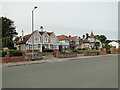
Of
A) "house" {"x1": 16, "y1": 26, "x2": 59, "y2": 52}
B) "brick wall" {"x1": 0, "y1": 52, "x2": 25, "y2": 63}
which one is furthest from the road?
"house" {"x1": 16, "y1": 26, "x2": 59, "y2": 52}

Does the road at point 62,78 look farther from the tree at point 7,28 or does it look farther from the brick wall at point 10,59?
the tree at point 7,28

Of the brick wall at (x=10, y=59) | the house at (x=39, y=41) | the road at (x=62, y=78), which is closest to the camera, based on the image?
the road at (x=62, y=78)

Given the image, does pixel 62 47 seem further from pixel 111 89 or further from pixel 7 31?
pixel 111 89

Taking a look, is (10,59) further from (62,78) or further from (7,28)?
(7,28)

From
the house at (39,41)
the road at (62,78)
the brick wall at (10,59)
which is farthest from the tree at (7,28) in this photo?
the road at (62,78)

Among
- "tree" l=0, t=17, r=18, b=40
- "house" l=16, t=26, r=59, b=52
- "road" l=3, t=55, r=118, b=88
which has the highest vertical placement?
"tree" l=0, t=17, r=18, b=40

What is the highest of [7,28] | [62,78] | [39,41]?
[7,28]

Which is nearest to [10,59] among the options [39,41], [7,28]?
[39,41]

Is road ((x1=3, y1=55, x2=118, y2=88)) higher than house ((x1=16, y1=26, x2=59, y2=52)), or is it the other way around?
house ((x1=16, y1=26, x2=59, y2=52))

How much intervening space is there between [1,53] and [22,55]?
2.86 m

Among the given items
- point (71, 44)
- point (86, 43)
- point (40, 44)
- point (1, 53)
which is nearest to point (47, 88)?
point (1, 53)

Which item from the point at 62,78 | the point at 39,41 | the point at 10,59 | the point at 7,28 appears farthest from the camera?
the point at 7,28

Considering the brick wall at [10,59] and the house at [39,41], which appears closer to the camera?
the brick wall at [10,59]

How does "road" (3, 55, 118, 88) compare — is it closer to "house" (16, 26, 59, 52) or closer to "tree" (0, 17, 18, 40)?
"house" (16, 26, 59, 52)
